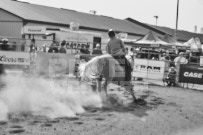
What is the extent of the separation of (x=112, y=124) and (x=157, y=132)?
85cm

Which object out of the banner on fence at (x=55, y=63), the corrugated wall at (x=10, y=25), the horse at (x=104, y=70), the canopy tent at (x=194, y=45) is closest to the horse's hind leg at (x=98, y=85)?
the horse at (x=104, y=70)

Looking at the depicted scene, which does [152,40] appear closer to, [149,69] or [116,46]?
[149,69]

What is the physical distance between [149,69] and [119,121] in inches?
357

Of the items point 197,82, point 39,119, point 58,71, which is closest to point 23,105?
point 39,119

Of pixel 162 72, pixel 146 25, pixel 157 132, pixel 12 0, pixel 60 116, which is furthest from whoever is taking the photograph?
pixel 146 25

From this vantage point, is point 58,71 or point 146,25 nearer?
point 58,71

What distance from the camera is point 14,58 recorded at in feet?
42.3

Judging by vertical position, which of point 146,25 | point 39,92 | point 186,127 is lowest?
point 186,127

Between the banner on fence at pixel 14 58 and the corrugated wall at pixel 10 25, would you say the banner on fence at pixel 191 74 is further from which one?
the corrugated wall at pixel 10 25

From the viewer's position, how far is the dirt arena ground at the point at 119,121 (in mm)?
5286

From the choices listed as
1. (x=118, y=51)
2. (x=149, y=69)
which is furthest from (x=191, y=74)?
(x=118, y=51)

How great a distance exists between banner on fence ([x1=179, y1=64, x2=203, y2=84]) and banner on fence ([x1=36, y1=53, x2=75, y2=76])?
15.7ft

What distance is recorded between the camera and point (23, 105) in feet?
21.7

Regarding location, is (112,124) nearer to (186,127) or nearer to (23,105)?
(186,127)
